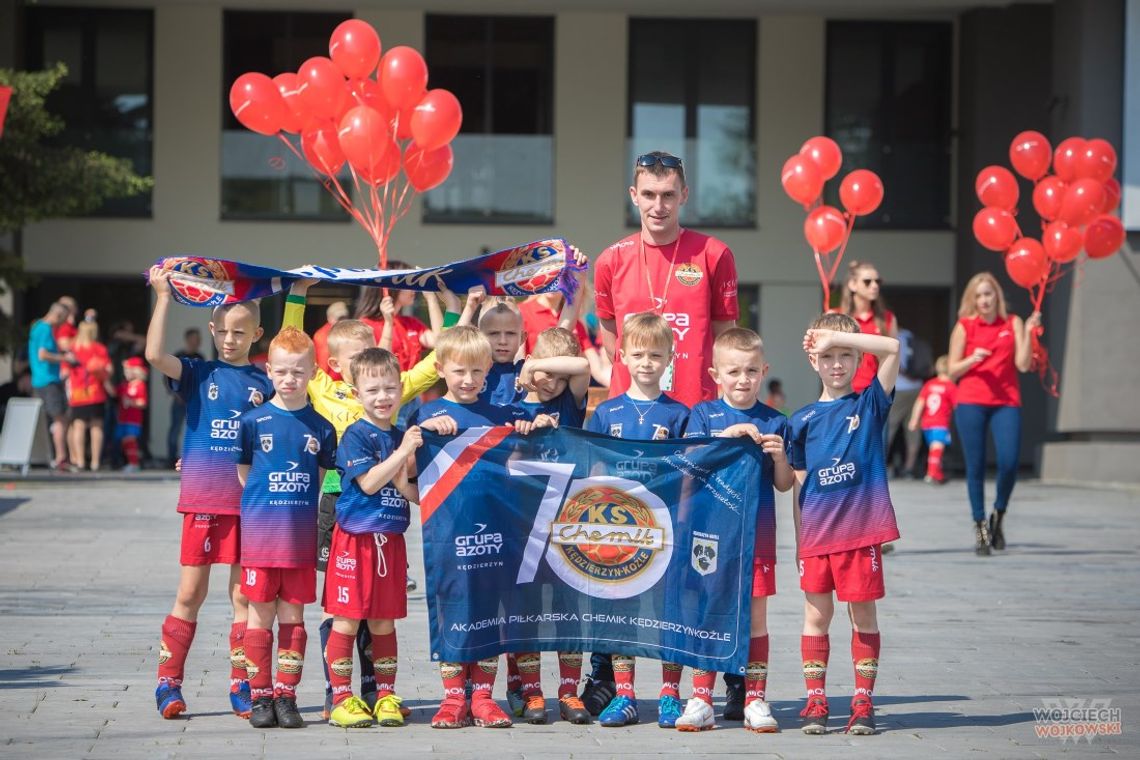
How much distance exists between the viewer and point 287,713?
6113 mm

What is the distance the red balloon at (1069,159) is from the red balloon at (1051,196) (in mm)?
106

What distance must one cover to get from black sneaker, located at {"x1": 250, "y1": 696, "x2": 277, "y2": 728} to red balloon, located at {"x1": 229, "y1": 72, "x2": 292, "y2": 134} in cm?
Result: 879

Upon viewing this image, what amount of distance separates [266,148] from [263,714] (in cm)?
2030

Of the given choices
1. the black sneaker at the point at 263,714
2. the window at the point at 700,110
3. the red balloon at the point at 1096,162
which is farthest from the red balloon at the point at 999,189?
the black sneaker at the point at 263,714

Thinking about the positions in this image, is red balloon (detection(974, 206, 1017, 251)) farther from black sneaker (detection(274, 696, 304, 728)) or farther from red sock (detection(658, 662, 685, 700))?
black sneaker (detection(274, 696, 304, 728))

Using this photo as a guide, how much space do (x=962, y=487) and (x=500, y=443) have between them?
14936 millimetres

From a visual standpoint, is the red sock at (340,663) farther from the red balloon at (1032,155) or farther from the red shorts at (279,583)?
the red balloon at (1032,155)

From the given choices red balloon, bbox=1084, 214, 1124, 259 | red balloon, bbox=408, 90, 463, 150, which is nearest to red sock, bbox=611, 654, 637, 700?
red balloon, bbox=408, 90, 463, 150

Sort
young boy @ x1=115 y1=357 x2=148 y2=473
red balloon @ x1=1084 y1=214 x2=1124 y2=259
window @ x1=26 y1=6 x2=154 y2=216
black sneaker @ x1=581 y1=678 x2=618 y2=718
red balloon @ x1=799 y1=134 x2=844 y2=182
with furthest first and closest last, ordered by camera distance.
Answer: window @ x1=26 y1=6 x2=154 y2=216 → young boy @ x1=115 y1=357 x2=148 y2=473 → red balloon @ x1=1084 y1=214 x2=1124 y2=259 → red balloon @ x1=799 y1=134 x2=844 y2=182 → black sneaker @ x1=581 y1=678 x2=618 y2=718

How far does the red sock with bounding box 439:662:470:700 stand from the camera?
20.6ft

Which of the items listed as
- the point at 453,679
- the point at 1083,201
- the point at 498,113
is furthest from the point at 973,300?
the point at 498,113

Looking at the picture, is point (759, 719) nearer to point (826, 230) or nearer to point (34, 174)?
point (826, 230)

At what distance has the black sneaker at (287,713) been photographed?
6.10m

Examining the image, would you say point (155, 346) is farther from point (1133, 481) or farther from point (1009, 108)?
point (1009, 108)
